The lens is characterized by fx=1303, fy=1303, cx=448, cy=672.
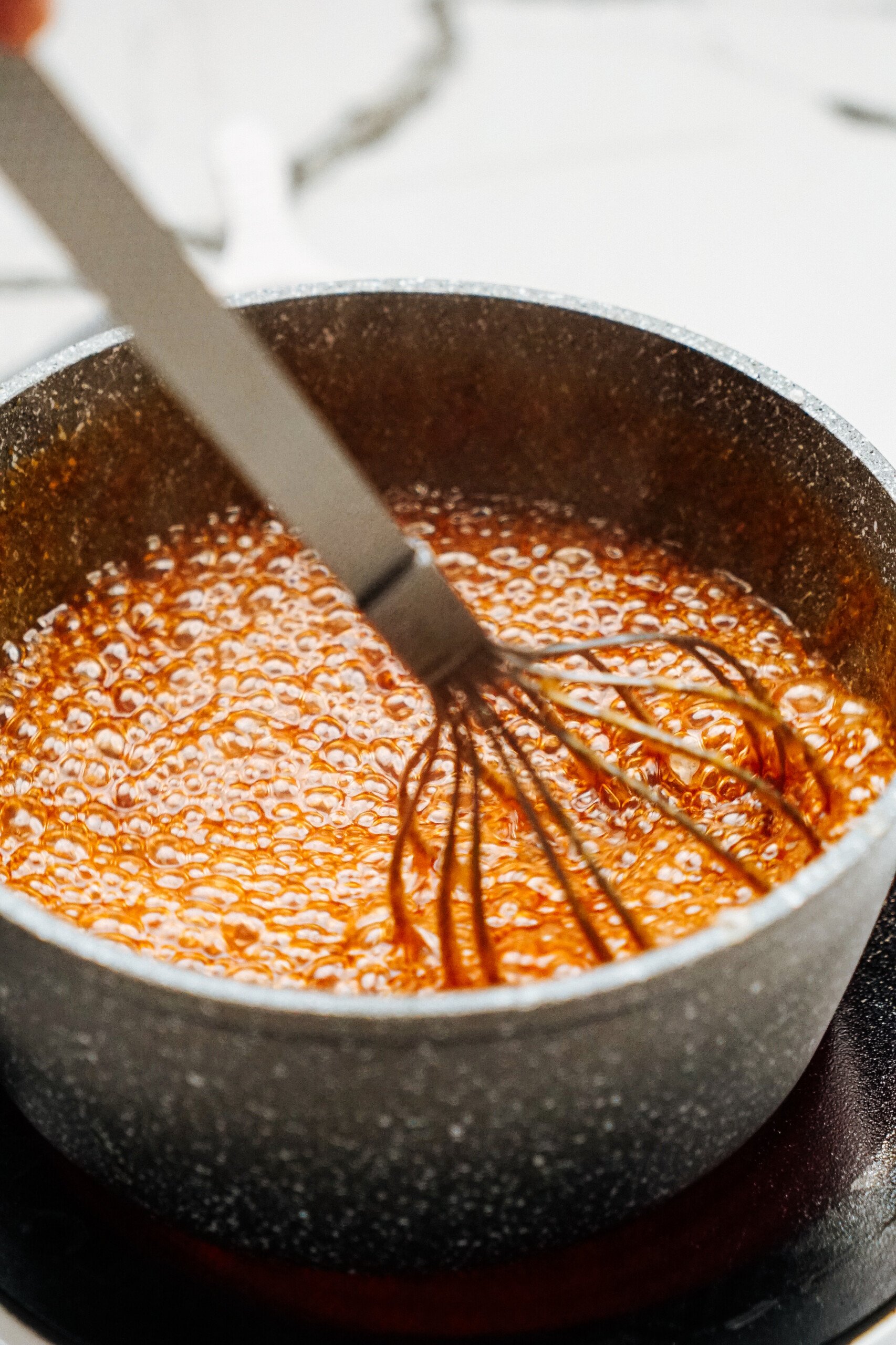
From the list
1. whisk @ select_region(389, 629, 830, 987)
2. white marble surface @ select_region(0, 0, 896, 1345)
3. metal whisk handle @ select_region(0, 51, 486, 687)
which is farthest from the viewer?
white marble surface @ select_region(0, 0, 896, 1345)

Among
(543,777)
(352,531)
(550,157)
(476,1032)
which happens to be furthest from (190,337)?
(550,157)

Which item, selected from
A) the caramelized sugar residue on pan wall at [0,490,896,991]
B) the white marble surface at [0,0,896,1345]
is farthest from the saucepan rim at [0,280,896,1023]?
the white marble surface at [0,0,896,1345]

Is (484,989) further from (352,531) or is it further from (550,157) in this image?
(550,157)

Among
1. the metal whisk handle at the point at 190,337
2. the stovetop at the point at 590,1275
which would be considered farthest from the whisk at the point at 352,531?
the stovetop at the point at 590,1275

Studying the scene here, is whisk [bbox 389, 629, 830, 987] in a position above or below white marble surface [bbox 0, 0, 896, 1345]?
below

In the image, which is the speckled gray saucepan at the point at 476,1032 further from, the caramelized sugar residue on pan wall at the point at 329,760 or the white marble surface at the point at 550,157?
the white marble surface at the point at 550,157

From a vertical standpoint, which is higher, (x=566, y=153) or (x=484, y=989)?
(x=566, y=153)

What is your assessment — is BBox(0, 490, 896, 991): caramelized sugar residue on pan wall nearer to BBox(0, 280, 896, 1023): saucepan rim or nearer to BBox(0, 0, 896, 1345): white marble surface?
BBox(0, 280, 896, 1023): saucepan rim

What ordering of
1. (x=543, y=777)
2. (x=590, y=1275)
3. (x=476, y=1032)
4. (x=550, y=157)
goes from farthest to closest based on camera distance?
(x=550, y=157)
(x=543, y=777)
(x=590, y=1275)
(x=476, y=1032)
